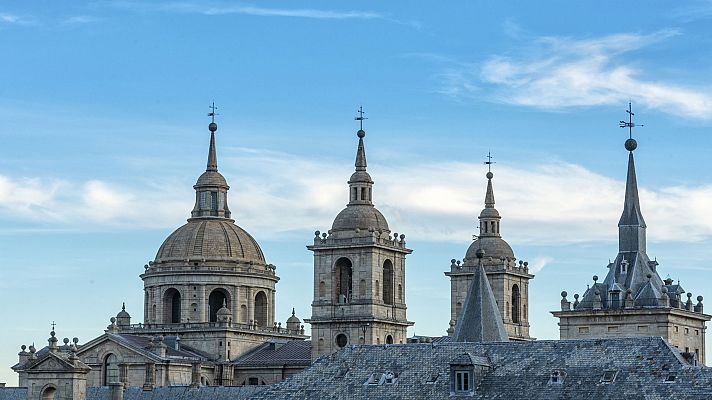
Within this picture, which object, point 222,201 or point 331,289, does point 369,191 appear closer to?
point 331,289

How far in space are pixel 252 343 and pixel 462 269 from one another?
2105 cm

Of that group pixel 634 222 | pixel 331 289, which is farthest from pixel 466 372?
pixel 331 289

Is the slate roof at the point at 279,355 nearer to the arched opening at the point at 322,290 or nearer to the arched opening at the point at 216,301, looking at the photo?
the arched opening at the point at 216,301

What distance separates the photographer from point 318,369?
335 ft

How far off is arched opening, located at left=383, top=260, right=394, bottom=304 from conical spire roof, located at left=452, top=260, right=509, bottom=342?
43.6 m

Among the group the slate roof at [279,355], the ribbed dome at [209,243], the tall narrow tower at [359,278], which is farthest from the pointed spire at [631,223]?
the ribbed dome at [209,243]

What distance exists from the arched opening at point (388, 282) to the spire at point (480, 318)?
43.6 meters

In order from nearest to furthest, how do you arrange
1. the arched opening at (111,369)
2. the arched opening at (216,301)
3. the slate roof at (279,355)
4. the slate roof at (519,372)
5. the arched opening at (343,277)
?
the slate roof at (519,372)
the arched opening at (343,277)
the arched opening at (111,369)
the slate roof at (279,355)
the arched opening at (216,301)

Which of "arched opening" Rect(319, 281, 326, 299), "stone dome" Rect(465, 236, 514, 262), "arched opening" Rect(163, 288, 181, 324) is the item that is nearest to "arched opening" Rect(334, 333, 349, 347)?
"arched opening" Rect(319, 281, 326, 299)

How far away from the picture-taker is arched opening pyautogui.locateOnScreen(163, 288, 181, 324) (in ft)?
560

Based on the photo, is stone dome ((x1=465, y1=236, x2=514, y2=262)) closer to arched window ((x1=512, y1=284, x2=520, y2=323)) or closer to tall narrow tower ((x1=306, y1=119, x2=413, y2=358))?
arched window ((x1=512, y1=284, x2=520, y2=323))

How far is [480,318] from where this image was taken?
11281 cm

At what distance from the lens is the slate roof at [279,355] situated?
16238cm

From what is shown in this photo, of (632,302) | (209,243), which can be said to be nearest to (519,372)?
(632,302)
